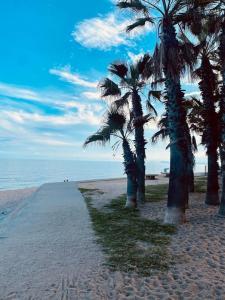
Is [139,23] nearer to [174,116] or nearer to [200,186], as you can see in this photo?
[174,116]

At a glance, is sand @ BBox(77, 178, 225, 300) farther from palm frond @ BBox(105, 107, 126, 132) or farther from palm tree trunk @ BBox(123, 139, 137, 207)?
palm frond @ BBox(105, 107, 126, 132)

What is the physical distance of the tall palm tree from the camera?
16203 mm

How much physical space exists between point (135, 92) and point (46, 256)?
11246 millimetres

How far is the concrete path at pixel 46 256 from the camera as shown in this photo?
623 centimetres

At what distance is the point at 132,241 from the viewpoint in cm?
964

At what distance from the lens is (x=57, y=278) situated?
677 centimetres

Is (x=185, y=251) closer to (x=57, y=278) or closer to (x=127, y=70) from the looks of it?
(x=57, y=278)

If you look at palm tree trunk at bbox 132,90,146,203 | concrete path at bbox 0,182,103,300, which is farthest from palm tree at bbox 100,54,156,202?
concrete path at bbox 0,182,103,300

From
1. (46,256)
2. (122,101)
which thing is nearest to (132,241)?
(46,256)

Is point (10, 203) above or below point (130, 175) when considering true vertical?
below

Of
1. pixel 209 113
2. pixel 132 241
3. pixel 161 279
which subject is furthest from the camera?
pixel 209 113

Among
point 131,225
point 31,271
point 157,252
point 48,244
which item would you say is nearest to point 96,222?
point 131,225

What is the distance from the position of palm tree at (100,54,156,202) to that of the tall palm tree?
0.93 meters

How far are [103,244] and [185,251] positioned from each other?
7.62ft
